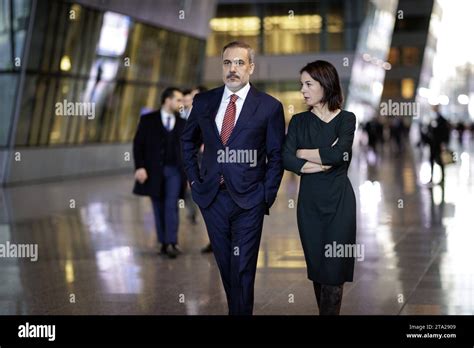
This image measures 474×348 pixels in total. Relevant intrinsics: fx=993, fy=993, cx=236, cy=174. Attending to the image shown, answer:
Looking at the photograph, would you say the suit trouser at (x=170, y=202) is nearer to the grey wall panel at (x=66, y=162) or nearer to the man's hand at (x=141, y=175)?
the man's hand at (x=141, y=175)

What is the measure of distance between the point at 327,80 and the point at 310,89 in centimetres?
14

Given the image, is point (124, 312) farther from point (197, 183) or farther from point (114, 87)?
point (114, 87)

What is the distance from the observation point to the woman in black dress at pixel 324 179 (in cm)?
722

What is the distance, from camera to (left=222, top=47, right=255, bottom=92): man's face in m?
7.25

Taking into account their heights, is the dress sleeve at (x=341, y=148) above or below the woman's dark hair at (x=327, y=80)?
below

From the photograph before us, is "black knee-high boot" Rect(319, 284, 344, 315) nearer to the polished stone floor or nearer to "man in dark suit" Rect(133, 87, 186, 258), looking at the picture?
the polished stone floor

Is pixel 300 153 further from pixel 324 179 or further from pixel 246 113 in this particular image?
pixel 246 113

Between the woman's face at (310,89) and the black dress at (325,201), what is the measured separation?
0.15m

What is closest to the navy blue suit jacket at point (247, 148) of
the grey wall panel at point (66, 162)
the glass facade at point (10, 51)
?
the grey wall panel at point (66, 162)

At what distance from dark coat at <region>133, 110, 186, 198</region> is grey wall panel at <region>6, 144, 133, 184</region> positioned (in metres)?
17.5

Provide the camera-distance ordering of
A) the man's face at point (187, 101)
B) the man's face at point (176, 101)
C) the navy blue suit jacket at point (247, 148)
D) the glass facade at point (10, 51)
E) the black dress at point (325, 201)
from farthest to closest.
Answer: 1. the glass facade at point (10, 51)
2. the man's face at point (187, 101)
3. the man's face at point (176, 101)
4. the navy blue suit jacket at point (247, 148)
5. the black dress at point (325, 201)

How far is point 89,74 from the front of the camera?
3559cm

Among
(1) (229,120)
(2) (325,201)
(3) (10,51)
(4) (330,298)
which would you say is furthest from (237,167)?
(3) (10,51)
